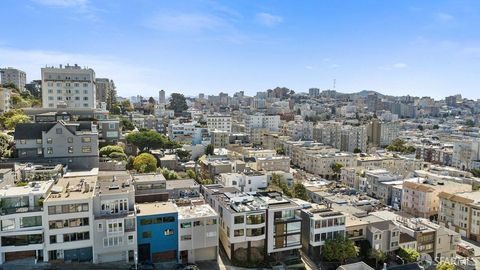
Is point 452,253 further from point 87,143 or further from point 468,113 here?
point 468,113

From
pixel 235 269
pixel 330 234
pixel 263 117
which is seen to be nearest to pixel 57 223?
pixel 235 269

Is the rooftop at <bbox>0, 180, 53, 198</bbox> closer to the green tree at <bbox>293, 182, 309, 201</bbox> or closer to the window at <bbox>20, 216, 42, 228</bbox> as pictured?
the window at <bbox>20, 216, 42, 228</bbox>

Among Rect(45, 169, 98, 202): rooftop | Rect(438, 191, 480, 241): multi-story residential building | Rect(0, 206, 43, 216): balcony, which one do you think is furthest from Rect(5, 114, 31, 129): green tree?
Rect(438, 191, 480, 241): multi-story residential building

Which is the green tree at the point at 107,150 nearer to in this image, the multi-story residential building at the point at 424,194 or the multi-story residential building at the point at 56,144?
the multi-story residential building at the point at 56,144

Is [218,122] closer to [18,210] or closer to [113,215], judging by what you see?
[113,215]

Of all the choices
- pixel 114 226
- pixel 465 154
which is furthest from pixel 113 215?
pixel 465 154

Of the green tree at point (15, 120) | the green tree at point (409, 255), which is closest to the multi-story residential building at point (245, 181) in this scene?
the green tree at point (409, 255)
